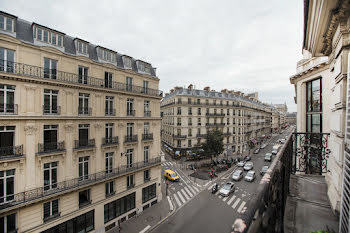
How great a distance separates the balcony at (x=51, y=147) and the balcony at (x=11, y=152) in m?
0.98

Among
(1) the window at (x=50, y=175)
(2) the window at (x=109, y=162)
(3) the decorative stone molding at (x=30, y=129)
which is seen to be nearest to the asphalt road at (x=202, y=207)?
(2) the window at (x=109, y=162)

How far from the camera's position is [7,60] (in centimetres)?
980

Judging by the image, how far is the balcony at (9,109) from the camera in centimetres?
963

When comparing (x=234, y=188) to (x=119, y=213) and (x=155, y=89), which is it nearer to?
(x=119, y=213)

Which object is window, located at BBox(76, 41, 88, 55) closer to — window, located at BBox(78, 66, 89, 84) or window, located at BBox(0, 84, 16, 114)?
window, located at BBox(78, 66, 89, 84)

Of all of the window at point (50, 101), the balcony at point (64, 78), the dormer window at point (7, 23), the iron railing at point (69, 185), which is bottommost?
the iron railing at point (69, 185)

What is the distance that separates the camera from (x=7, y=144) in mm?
9867

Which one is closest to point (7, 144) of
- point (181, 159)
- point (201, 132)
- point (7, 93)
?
point (7, 93)

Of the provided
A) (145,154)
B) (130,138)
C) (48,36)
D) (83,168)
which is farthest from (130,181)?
(48,36)

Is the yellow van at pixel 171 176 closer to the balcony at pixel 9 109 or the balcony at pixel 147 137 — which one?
the balcony at pixel 147 137

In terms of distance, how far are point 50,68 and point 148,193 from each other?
1504 cm

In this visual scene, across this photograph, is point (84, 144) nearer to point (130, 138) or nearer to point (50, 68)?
point (130, 138)

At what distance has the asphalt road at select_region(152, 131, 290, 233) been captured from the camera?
45.1ft

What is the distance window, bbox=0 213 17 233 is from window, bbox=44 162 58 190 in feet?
7.08
